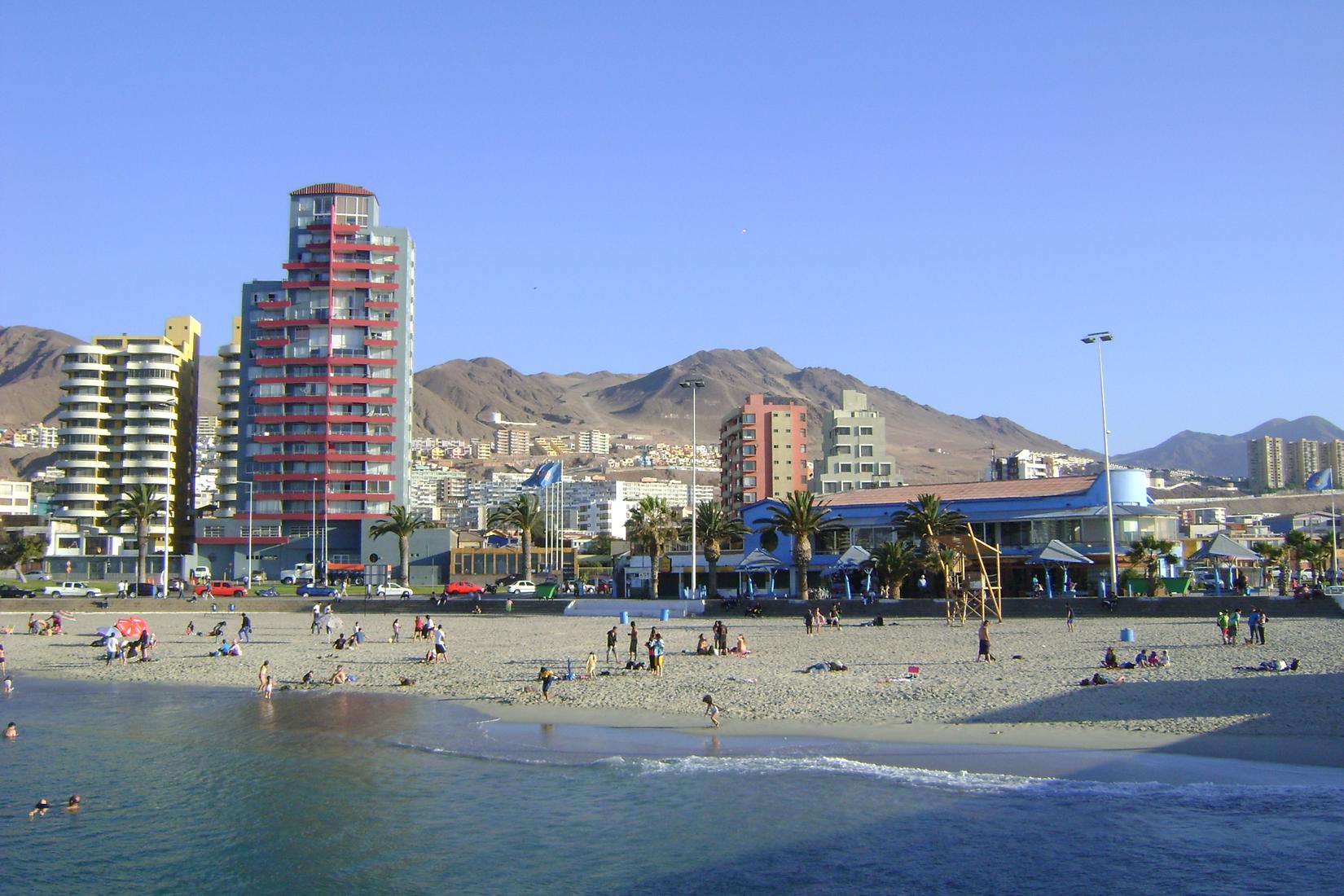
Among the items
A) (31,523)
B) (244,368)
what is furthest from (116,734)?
(31,523)

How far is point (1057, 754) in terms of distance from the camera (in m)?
25.0

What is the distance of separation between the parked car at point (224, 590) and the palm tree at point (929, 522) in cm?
4707

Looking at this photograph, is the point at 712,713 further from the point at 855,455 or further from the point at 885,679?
the point at 855,455

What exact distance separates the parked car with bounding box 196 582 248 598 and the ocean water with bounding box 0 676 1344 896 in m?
56.9

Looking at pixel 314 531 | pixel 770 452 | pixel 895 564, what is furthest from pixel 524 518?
pixel 770 452

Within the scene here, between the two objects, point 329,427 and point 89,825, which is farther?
point 329,427

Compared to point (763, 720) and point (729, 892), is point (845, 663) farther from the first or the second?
point (729, 892)

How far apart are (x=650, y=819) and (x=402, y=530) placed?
79.5m

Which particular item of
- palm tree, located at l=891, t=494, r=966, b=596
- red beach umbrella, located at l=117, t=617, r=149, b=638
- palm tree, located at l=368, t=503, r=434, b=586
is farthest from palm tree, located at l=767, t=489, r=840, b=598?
palm tree, located at l=368, t=503, r=434, b=586

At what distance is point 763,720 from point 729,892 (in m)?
12.1

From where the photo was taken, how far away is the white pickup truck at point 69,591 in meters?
84.2

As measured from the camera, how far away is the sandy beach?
27.2 m

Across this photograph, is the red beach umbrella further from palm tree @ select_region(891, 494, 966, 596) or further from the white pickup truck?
palm tree @ select_region(891, 494, 966, 596)

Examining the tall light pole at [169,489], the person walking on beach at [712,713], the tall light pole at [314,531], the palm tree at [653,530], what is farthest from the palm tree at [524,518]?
the person walking on beach at [712,713]
